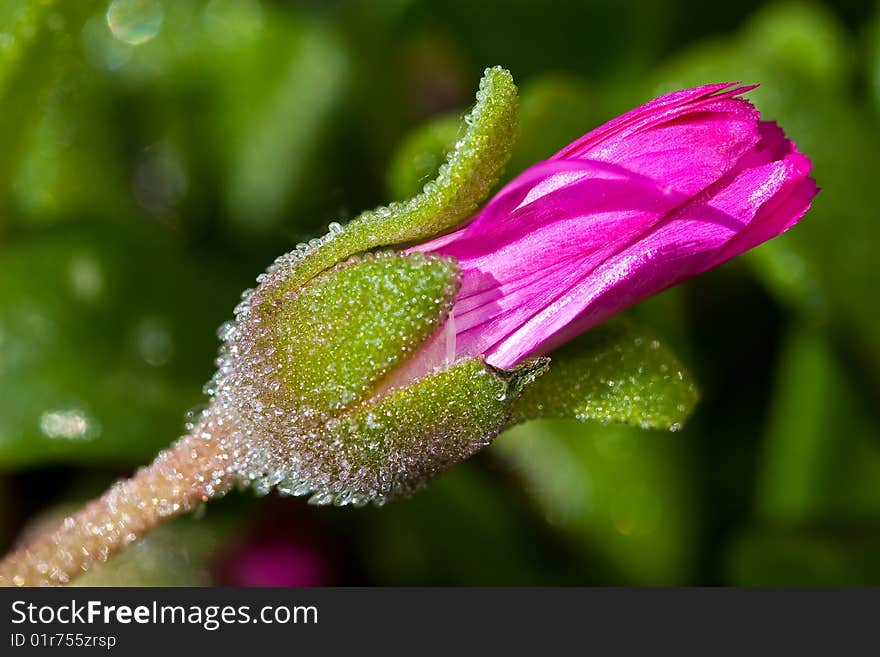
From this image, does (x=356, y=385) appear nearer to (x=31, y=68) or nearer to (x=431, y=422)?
(x=431, y=422)

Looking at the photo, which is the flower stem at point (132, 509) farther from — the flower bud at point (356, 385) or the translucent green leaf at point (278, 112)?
the translucent green leaf at point (278, 112)

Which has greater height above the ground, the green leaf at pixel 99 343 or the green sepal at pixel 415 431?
the green leaf at pixel 99 343

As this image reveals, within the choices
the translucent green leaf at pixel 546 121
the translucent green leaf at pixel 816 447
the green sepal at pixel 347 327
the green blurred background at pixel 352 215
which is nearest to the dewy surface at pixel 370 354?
the green sepal at pixel 347 327

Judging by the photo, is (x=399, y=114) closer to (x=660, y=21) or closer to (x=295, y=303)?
(x=660, y=21)

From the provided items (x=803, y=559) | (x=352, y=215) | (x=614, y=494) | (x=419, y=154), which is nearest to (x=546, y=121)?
(x=419, y=154)

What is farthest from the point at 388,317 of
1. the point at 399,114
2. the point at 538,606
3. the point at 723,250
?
the point at 399,114

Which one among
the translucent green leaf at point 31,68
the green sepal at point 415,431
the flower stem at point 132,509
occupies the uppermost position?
the translucent green leaf at point 31,68

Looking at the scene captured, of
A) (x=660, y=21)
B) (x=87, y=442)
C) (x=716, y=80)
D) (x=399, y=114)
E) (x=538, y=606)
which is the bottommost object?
(x=538, y=606)
